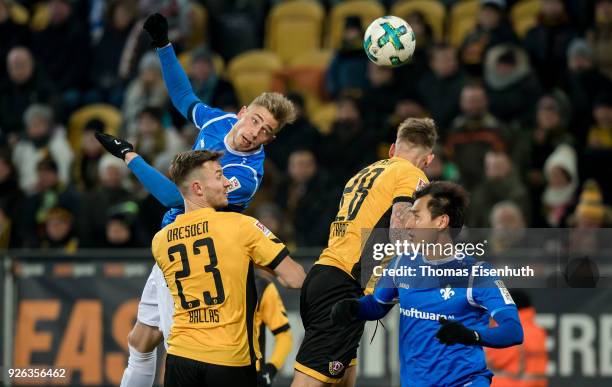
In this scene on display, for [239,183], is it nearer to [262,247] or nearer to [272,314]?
[272,314]

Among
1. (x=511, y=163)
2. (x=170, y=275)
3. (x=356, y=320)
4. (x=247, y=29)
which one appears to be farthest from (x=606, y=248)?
(x=247, y=29)

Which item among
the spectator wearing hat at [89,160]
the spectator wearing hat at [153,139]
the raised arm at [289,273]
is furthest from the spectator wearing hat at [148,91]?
the raised arm at [289,273]

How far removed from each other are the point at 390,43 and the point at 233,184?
1.67 meters

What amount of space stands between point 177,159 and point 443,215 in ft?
5.79

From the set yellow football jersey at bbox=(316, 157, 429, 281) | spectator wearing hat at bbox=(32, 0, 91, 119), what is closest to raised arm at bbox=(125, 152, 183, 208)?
yellow football jersey at bbox=(316, 157, 429, 281)

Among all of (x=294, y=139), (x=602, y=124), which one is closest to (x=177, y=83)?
(x=294, y=139)

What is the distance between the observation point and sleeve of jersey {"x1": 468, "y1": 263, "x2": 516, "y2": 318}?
7.40 meters

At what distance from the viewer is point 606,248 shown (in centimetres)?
1211

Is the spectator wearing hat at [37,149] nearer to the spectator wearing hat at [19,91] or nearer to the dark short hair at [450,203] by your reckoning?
the spectator wearing hat at [19,91]

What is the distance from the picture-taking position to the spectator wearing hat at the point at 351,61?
53.3 ft

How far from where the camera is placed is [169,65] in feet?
31.7

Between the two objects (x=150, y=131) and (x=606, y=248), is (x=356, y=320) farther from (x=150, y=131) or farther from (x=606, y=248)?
(x=150, y=131)

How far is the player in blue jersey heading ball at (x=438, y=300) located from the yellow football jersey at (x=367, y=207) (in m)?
0.95

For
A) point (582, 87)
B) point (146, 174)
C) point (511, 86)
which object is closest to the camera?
point (146, 174)
